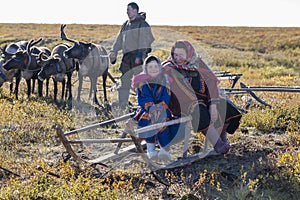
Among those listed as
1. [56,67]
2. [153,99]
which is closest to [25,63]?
[56,67]

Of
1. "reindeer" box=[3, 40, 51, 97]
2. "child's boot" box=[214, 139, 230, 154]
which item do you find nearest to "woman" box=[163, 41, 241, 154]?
"child's boot" box=[214, 139, 230, 154]

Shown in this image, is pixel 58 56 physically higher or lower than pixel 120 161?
higher

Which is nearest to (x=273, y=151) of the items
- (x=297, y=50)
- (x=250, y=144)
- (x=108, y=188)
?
(x=250, y=144)

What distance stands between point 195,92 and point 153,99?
0.55 m

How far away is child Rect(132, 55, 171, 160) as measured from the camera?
5668mm

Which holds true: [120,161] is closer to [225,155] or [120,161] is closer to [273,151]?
[225,155]

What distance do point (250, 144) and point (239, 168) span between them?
0.90 metres

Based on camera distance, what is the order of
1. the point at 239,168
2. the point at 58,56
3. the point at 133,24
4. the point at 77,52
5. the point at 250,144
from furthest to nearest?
the point at 58,56 < the point at 77,52 < the point at 133,24 < the point at 250,144 < the point at 239,168

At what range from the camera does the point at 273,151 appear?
20.6ft

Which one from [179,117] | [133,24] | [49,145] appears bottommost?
[49,145]

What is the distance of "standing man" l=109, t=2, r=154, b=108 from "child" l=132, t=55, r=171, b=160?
3575mm

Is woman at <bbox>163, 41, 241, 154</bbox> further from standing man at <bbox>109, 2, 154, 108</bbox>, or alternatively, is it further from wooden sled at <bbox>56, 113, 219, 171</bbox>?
standing man at <bbox>109, 2, 154, 108</bbox>

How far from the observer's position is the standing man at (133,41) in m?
9.14

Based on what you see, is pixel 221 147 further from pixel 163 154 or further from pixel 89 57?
pixel 89 57
